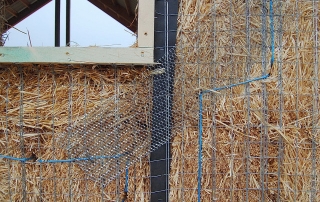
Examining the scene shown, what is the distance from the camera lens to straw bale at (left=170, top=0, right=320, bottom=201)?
195 cm

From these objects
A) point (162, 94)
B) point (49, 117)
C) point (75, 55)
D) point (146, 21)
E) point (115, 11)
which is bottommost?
point (49, 117)

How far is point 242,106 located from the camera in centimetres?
195

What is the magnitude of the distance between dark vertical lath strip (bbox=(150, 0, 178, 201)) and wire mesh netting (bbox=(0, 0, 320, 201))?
14 millimetres

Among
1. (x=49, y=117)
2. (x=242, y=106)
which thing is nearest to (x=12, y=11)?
(x=49, y=117)

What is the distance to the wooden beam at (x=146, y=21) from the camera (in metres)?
1.88

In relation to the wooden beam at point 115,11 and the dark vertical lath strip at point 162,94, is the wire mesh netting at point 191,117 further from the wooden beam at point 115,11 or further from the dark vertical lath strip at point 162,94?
the wooden beam at point 115,11

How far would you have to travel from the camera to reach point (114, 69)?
1.94 m

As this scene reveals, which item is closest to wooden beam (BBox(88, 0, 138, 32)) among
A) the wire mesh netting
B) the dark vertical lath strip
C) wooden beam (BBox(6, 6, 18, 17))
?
wooden beam (BBox(6, 6, 18, 17))

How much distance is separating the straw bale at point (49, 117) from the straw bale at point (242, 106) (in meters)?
0.29

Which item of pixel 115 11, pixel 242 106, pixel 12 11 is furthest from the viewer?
pixel 115 11

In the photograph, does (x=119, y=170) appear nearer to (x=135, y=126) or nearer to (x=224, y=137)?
(x=135, y=126)

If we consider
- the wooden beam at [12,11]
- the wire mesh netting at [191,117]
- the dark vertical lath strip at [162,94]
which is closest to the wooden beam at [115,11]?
the wooden beam at [12,11]

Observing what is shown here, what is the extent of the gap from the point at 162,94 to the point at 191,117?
22 cm

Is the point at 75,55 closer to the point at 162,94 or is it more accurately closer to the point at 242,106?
the point at 162,94
